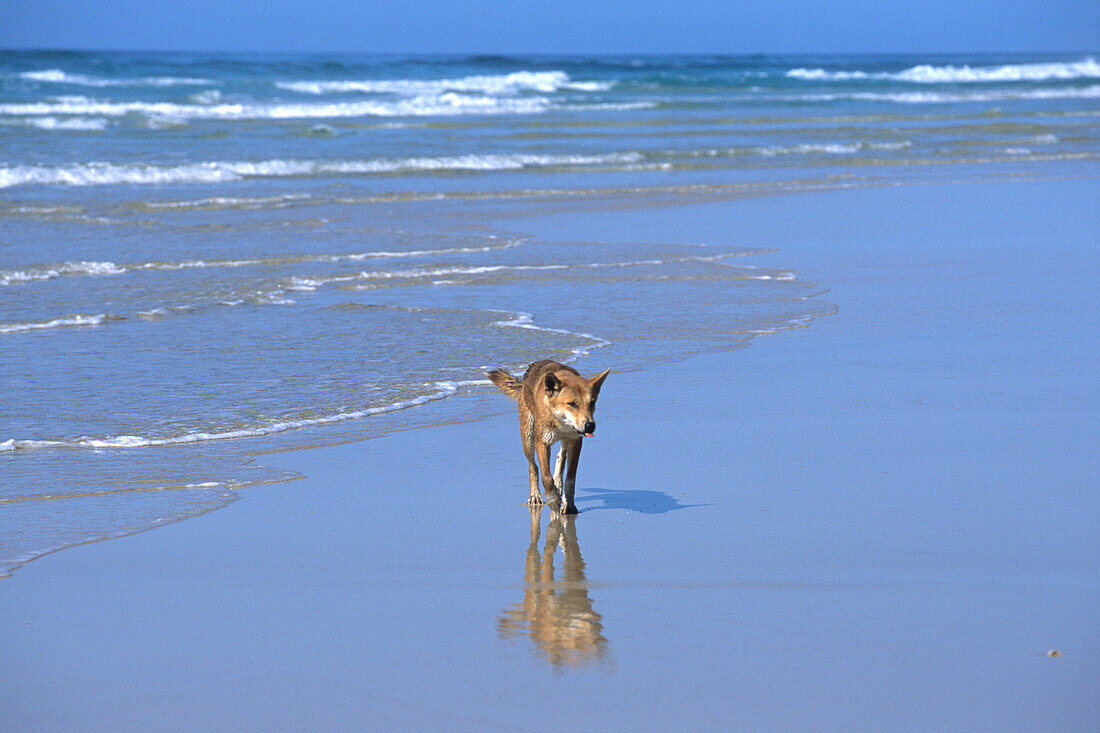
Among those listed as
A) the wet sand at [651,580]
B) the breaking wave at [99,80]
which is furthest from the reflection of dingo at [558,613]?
the breaking wave at [99,80]

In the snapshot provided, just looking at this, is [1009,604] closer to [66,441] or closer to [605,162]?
[66,441]

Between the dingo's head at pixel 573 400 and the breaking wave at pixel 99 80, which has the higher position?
the breaking wave at pixel 99 80

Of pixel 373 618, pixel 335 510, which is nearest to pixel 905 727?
pixel 373 618

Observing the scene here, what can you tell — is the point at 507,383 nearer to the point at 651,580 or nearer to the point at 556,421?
the point at 556,421

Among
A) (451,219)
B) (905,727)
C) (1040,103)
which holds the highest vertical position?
(1040,103)

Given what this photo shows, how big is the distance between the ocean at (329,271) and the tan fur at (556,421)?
4.18 feet

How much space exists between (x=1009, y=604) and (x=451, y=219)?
1341 centimetres

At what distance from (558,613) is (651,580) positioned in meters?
0.47

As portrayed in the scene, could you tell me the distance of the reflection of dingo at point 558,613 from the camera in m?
4.38

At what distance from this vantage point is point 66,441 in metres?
7.09

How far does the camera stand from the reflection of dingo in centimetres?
438

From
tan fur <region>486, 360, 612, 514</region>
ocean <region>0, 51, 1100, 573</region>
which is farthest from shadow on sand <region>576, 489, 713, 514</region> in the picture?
ocean <region>0, 51, 1100, 573</region>

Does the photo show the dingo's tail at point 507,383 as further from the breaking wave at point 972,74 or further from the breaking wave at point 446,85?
the breaking wave at point 972,74

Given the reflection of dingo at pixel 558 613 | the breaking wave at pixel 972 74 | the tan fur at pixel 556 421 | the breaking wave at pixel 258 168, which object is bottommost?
the reflection of dingo at pixel 558 613
